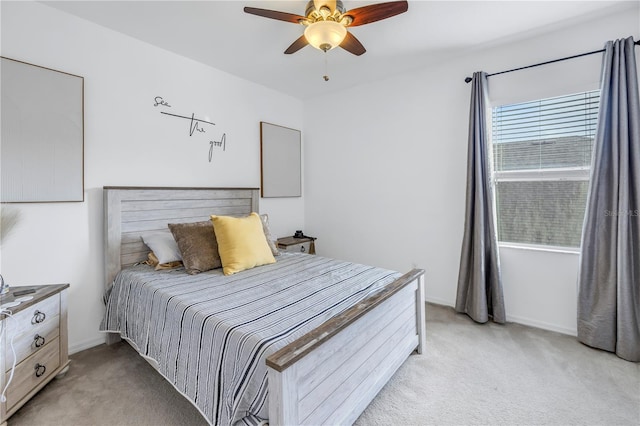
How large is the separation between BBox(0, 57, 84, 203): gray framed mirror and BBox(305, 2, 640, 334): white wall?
264 cm

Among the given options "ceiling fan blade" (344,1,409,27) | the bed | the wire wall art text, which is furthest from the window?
the wire wall art text

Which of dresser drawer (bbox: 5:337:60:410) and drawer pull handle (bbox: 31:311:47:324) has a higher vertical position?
drawer pull handle (bbox: 31:311:47:324)

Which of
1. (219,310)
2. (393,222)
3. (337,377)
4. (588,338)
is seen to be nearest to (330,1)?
(219,310)

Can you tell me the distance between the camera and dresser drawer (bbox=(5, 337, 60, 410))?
5.14ft

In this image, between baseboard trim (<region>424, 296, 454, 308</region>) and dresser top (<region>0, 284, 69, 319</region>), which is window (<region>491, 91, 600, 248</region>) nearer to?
baseboard trim (<region>424, 296, 454, 308</region>)

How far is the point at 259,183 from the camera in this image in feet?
12.0

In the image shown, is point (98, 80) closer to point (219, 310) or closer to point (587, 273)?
point (219, 310)

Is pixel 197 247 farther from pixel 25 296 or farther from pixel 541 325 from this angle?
pixel 541 325

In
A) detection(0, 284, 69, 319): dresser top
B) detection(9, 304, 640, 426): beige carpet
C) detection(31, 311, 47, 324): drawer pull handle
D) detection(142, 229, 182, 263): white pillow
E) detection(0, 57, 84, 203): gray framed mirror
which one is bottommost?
detection(9, 304, 640, 426): beige carpet

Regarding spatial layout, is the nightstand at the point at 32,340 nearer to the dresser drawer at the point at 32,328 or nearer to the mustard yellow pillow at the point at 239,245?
the dresser drawer at the point at 32,328

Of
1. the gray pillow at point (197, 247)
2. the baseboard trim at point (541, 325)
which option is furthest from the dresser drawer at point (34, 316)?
the baseboard trim at point (541, 325)

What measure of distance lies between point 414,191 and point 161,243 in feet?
8.47

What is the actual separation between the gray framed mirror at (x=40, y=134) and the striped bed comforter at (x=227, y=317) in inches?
32.2

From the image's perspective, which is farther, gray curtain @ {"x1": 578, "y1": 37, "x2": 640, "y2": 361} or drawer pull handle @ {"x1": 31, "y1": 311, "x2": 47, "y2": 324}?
gray curtain @ {"x1": 578, "y1": 37, "x2": 640, "y2": 361}
